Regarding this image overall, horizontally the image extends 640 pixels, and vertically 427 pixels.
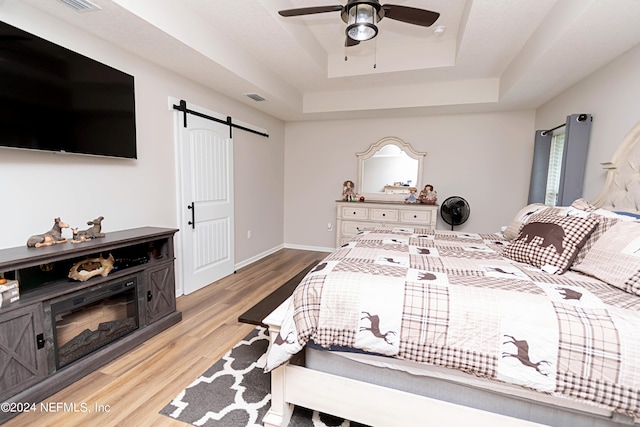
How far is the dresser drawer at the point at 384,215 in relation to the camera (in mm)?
4367

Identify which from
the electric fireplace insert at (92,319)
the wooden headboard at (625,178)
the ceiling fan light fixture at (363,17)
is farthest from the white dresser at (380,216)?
the electric fireplace insert at (92,319)

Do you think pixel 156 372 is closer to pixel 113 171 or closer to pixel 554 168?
pixel 113 171

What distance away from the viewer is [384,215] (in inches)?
174

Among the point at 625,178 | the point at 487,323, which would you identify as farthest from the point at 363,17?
the point at 625,178

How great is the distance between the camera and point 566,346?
3.52 ft

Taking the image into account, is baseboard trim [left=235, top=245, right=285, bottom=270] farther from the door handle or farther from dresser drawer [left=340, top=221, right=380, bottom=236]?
dresser drawer [left=340, top=221, right=380, bottom=236]

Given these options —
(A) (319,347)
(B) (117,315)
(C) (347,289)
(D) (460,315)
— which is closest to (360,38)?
(C) (347,289)

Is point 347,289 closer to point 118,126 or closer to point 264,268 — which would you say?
point 118,126

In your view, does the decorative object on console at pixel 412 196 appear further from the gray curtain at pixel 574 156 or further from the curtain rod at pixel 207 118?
the curtain rod at pixel 207 118

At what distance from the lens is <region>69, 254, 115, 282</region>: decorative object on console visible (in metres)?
1.84

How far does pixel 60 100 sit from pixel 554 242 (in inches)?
125

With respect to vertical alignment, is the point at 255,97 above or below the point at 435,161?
above

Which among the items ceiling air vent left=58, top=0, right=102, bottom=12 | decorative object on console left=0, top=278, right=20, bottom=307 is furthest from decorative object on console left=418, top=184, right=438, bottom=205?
decorative object on console left=0, top=278, right=20, bottom=307

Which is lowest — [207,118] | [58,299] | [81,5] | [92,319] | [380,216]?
[92,319]
